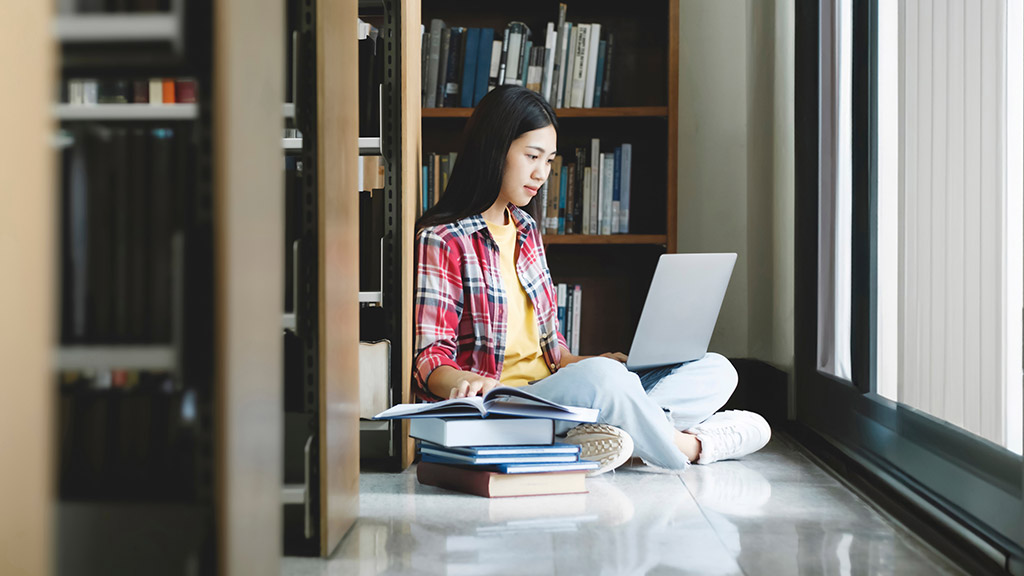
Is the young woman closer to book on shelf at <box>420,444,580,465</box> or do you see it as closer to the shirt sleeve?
the shirt sleeve

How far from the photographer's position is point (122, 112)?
0.59 metres

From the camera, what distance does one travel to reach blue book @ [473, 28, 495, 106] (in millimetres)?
2527

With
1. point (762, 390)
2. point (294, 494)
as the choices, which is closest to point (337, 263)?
point (294, 494)

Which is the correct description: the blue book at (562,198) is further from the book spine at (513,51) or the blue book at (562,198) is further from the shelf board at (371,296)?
the shelf board at (371,296)

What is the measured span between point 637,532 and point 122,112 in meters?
0.99

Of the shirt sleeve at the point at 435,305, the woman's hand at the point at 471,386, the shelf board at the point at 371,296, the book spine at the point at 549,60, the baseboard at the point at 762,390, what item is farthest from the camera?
the book spine at the point at 549,60

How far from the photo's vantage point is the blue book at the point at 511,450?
155 cm

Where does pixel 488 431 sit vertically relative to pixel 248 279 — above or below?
below

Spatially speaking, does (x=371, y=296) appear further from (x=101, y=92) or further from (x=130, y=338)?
(x=130, y=338)

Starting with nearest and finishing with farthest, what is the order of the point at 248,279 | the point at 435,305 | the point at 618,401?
1. the point at 248,279
2. the point at 618,401
3. the point at 435,305

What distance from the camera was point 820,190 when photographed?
83.9 inches

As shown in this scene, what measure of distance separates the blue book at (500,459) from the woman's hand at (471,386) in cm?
12

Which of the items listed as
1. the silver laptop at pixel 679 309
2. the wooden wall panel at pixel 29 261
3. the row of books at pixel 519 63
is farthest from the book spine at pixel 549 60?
the wooden wall panel at pixel 29 261

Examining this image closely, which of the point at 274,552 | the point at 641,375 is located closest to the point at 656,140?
the point at 641,375
